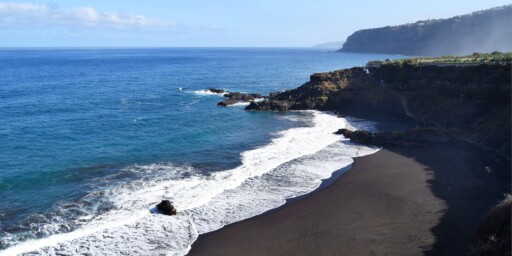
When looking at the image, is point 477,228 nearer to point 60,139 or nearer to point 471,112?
point 471,112

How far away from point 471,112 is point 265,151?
2341 centimetres

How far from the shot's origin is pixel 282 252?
20.9 metres

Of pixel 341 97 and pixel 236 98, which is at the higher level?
pixel 341 97

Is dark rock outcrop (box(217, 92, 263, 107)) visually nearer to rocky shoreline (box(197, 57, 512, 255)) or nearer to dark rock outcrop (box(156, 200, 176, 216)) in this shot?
rocky shoreline (box(197, 57, 512, 255))

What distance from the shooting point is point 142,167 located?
112 feet

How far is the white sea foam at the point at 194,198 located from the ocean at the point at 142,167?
83mm

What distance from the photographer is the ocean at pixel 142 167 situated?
23.3 meters

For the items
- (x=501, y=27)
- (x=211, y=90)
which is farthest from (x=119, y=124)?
(x=501, y=27)

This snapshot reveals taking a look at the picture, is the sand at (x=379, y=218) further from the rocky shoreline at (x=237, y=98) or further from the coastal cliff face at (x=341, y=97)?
the rocky shoreline at (x=237, y=98)

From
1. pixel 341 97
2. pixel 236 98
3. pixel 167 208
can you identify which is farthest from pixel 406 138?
pixel 236 98

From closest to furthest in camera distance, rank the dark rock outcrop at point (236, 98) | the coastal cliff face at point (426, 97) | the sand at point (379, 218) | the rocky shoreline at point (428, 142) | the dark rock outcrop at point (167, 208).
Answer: the sand at point (379, 218) < the rocky shoreline at point (428, 142) < the dark rock outcrop at point (167, 208) < the coastal cliff face at point (426, 97) < the dark rock outcrop at point (236, 98)

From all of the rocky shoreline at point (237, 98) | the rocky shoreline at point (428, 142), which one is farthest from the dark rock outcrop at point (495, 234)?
the rocky shoreline at point (237, 98)

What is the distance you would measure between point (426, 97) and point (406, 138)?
13746mm

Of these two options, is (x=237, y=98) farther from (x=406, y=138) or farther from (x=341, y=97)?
(x=406, y=138)
